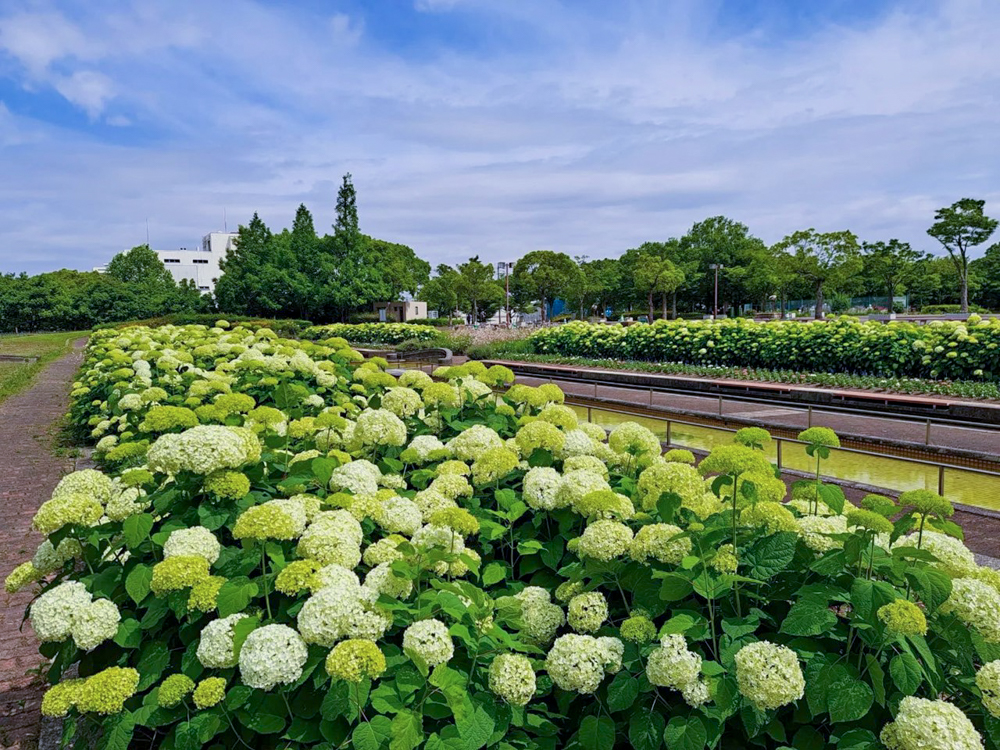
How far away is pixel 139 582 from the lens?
220cm

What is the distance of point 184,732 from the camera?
6.49 feet

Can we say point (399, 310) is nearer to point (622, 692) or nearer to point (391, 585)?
point (391, 585)

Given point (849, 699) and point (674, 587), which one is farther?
point (674, 587)

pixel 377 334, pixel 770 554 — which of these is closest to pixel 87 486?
pixel 770 554

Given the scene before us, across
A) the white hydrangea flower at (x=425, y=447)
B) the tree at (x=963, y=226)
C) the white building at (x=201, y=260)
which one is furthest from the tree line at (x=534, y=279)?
the white hydrangea flower at (x=425, y=447)

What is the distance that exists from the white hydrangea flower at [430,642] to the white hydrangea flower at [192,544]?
2.60 ft

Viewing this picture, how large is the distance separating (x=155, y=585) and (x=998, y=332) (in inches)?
593

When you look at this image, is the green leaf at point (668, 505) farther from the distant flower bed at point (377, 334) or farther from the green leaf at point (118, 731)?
the distant flower bed at point (377, 334)

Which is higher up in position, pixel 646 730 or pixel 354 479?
pixel 354 479

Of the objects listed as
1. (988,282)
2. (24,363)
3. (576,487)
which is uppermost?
(988,282)

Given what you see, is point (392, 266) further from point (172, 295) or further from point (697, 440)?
point (697, 440)

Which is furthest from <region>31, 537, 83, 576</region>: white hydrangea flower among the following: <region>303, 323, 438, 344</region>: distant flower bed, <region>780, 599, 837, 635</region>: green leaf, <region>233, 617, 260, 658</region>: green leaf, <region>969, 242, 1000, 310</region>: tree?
<region>969, 242, 1000, 310</region>: tree

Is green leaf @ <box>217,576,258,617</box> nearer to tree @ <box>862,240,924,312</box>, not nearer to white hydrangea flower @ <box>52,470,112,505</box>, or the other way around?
white hydrangea flower @ <box>52,470,112,505</box>

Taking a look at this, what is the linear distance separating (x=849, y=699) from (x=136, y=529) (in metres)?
2.15
